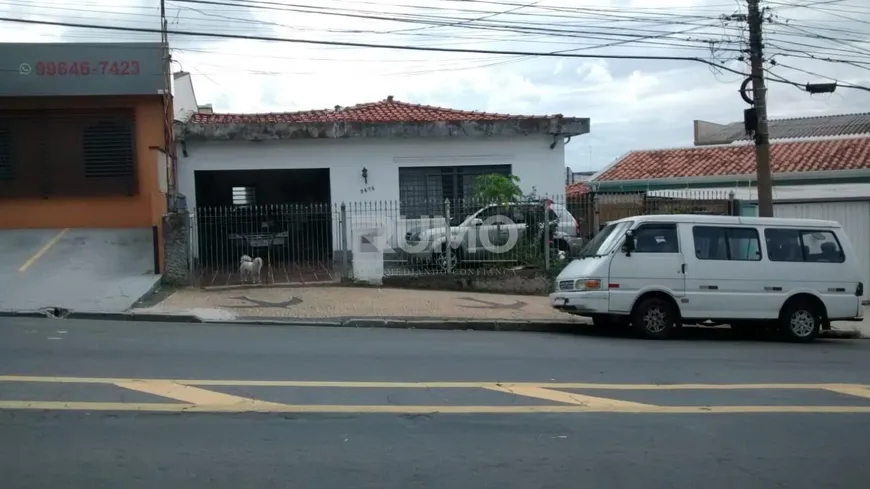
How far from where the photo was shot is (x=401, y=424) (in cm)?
694

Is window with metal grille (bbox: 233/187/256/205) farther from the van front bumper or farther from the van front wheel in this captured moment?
the van front wheel

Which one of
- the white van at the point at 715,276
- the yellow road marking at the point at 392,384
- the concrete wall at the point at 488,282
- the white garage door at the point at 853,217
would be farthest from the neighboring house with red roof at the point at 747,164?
the yellow road marking at the point at 392,384

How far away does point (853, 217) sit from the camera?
18.1 meters

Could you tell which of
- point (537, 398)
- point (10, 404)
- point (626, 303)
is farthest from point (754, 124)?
point (10, 404)

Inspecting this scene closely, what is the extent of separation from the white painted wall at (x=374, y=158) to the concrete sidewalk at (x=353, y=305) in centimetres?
451

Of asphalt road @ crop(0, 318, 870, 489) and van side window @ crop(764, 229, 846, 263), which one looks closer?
asphalt road @ crop(0, 318, 870, 489)

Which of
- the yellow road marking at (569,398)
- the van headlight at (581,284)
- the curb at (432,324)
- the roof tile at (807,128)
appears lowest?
the yellow road marking at (569,398)

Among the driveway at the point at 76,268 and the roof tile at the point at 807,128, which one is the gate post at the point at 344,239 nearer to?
the driveway at the point at 76,268

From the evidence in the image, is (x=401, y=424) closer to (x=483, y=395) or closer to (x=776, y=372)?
(x=483, y=395)

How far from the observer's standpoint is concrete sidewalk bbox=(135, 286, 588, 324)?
14211mm

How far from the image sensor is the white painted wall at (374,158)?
818 inches

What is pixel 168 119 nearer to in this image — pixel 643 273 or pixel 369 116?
pixel 369 116

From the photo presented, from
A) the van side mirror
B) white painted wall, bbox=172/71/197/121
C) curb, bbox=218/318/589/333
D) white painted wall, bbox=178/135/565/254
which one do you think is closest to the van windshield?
the van side mirror

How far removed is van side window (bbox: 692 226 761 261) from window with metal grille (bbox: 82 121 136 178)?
1306 cm
